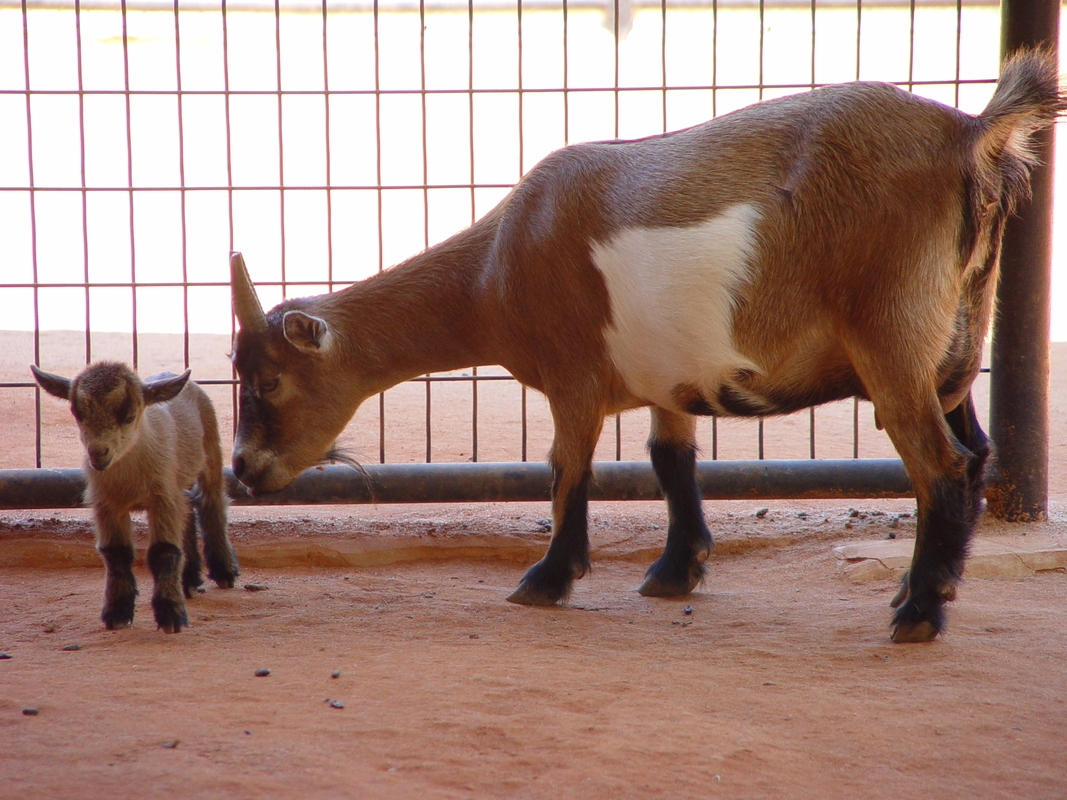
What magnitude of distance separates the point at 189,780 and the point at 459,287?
2453 mm

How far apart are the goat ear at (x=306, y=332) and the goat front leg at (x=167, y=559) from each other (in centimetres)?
76

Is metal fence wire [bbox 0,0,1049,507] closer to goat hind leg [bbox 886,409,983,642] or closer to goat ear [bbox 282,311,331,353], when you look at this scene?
goat ear [bbox 282,311,331,353]

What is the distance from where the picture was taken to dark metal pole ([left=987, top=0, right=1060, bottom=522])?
507cm

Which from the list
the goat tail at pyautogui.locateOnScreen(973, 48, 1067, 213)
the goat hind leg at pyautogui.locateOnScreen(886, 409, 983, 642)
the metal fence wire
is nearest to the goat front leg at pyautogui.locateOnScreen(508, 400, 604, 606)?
the goat hind leg at pyautogui.locateOnScreen(886, 409, 983, 642)

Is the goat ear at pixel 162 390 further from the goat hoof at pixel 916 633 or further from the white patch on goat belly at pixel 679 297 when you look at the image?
the goat hoof at pixel 916 633

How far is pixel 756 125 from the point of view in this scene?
12.4ft

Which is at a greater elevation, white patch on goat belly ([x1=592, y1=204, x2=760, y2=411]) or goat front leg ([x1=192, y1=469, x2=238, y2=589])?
white patch on goat belly ([x1=592, y1=204, x2=760, y2=411])

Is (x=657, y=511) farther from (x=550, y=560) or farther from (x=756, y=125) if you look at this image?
(x=756, y=125)

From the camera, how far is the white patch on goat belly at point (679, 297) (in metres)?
3.66

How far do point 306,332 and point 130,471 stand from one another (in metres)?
0.87

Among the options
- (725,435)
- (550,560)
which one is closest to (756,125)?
(550,560)

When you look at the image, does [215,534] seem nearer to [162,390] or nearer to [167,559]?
[167,559]

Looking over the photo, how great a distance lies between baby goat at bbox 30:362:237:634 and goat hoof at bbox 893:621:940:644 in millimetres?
2550

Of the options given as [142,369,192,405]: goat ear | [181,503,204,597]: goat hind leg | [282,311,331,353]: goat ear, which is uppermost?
[282,311,331,353]: goat ear
